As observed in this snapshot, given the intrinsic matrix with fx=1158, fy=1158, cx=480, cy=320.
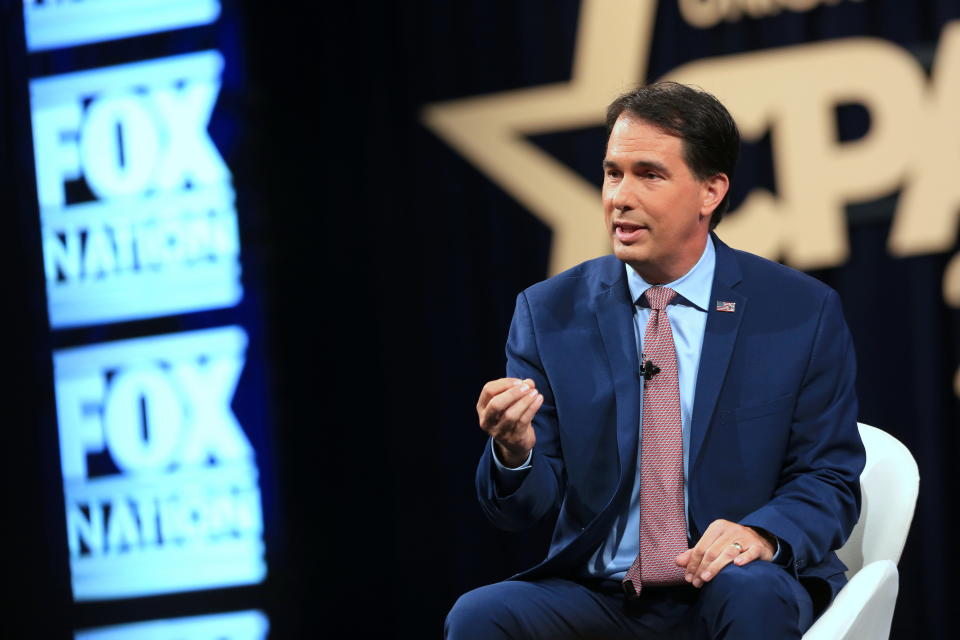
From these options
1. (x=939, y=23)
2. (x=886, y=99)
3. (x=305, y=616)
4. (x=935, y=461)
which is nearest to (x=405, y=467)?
(x=305, y=616)

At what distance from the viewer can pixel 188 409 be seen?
3844 mm

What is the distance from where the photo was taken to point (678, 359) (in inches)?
74.5

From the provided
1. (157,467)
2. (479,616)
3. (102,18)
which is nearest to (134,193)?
(102,18)

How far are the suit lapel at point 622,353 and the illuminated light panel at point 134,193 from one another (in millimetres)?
2137

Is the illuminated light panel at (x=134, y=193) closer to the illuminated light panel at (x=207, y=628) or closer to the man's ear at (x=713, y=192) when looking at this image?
the illuminated light panel at (x=207, y=628)

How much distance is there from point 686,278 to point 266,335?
212 centimetres

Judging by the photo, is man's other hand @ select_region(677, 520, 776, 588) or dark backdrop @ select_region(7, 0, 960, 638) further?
dark backdrop @ select_region(7, 0, 960, 638)

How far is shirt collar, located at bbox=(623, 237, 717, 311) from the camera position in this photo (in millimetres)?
1932

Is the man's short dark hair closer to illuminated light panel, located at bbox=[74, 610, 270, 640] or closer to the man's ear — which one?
the man's ear

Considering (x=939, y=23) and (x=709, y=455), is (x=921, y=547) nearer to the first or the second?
(x=939, y=23)

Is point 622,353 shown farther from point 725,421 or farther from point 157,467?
point 157,467

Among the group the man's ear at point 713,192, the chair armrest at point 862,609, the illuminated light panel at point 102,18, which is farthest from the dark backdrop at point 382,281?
the chair armrest at point 862,609

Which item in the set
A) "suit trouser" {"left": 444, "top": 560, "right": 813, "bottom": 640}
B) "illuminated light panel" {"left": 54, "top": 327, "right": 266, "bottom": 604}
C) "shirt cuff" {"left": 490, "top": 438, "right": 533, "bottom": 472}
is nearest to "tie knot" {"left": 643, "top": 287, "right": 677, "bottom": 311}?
"shirt cuff" {"left": 490, "top": 438, "right": 533, "bottom": 472}

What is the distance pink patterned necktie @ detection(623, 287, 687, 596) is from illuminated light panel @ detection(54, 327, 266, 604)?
2.21m
